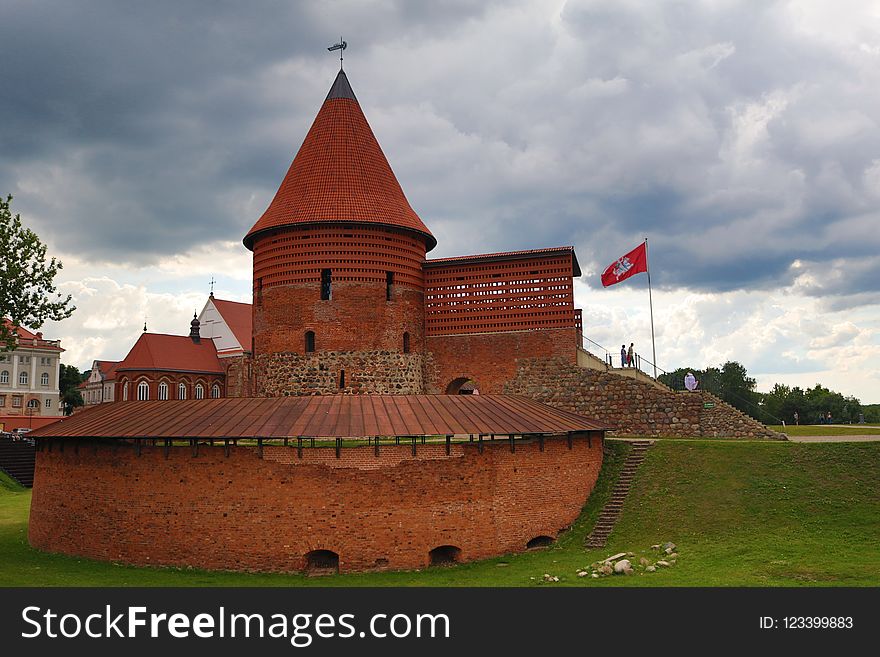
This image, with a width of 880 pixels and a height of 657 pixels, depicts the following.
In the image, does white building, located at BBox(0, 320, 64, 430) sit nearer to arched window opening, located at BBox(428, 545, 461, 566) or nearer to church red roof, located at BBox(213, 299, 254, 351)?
church red roof, located at BBox(213, 299, 254, 351)

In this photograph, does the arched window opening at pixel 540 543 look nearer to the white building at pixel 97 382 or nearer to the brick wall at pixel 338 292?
the brick wall at pixel 338 292

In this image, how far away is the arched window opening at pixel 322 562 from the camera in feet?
49.5

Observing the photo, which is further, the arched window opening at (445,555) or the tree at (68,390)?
the tree at (68,390)

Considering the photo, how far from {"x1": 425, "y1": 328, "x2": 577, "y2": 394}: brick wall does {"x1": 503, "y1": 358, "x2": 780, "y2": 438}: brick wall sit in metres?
0.32

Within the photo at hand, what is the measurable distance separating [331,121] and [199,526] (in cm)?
1480

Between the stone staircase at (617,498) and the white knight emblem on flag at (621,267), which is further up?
the white knight emblem on flag at (621,267)

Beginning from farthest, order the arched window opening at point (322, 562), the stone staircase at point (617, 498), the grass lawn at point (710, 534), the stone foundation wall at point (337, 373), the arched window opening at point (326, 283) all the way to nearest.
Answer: the arched window opening at point (326, 283) < the stone foundation wall at point (337, 373) < the stone staircase at point (617, 498) < the arched window opening at point (322, 562) < the grass lawn at point (710, 534)

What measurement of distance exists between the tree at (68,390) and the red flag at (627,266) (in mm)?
49182

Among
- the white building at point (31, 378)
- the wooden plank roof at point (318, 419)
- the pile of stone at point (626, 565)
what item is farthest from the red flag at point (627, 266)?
the white building at point (31, 378)

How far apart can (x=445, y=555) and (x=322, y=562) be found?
2.56 metres

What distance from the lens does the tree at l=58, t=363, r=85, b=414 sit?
58709 mm

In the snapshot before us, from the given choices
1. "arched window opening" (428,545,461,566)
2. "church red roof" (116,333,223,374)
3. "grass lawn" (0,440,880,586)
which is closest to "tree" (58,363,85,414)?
"church red roof" (116,333,223,374)

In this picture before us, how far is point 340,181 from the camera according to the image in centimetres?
2362

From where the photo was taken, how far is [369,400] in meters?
16.9
